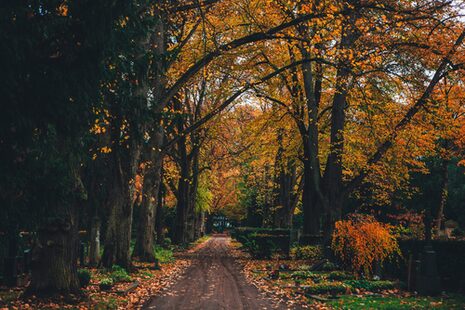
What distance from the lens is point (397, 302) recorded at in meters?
11.7

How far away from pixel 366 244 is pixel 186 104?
2024 cm

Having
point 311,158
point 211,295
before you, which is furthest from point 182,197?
point 211,295

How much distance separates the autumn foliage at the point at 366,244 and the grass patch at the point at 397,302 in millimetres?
3070

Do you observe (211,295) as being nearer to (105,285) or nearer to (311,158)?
(105,285)

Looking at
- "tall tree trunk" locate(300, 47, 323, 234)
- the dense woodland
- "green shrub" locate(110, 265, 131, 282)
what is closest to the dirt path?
"green shrub" locate(110, 265, 131, 282)

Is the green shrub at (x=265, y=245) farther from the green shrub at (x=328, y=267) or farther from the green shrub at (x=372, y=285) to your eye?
the green shrub at (x=372, y=285)

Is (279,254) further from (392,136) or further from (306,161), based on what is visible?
(392,136)

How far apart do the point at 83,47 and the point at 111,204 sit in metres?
11.6

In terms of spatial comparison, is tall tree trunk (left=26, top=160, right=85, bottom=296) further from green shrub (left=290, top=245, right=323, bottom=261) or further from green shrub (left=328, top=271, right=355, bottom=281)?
green shrub (left=290, top=245, right=323, bottom=261)

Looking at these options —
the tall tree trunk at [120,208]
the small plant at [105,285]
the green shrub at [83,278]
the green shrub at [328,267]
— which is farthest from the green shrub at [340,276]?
the green shrub at [83,278]

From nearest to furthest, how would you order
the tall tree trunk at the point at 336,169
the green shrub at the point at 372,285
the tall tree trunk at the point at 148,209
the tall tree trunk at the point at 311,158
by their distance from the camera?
1. the green shrub at the point at 372,285
2. the tall tree trunk at the point at 336,169
3. the tall tree trunk at the point at 148,209
4. the tall tree trunk at the point at 311,158

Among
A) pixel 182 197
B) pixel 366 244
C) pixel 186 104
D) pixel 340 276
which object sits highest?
pixel 186 104

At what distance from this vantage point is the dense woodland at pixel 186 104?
714cm

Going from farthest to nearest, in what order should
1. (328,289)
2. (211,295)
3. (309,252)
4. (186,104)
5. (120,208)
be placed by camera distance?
(186,104), (309,252), (120,208), (328,289), (211,295)
